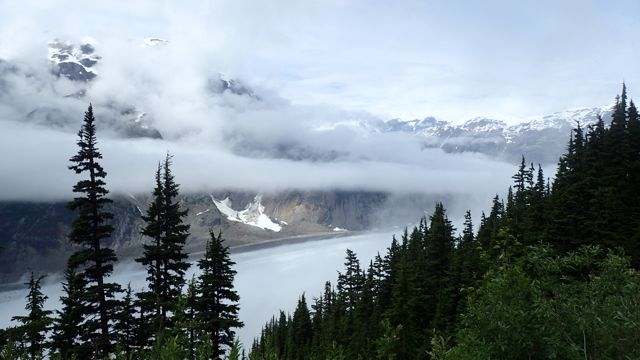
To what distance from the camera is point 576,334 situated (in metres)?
7.53

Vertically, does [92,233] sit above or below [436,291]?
above

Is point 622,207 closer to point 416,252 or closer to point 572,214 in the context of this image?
point 572,214

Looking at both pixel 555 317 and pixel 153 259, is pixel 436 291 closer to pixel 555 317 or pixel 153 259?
pixel 153 259

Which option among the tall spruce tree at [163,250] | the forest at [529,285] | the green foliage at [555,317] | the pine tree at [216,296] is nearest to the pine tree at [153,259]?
the tall spruce tree at [163,250]

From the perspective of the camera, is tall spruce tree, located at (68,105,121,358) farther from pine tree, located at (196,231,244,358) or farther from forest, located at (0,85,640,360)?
pine tree, located at (196,231,244,358)

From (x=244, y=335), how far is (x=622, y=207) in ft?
509

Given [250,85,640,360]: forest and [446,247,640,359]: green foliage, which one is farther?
[250,85,640,360]: forest

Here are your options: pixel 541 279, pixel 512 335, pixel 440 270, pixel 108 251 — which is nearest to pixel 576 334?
pixel 512 335

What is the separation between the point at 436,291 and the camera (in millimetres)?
54344

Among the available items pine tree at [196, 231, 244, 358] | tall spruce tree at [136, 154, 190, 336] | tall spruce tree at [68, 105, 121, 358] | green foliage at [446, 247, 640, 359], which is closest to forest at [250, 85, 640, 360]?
green foliage at [446, 247, 640, 359]

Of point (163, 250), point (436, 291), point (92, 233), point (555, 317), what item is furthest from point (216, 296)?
point (436, 291)

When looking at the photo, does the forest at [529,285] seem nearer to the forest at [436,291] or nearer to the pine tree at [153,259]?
the forest at [436,291]

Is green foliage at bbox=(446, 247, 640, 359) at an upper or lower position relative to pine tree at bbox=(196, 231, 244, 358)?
upper

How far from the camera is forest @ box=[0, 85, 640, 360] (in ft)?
25.4
